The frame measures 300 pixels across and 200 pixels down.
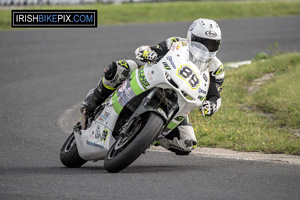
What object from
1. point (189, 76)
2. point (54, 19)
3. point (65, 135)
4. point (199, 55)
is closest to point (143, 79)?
point (189, 76)

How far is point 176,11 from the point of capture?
2144 centimetres

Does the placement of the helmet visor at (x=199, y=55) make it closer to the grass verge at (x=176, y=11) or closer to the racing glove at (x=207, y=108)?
the racing glove at (x=207, y=108)

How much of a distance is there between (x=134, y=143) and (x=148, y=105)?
42 cm

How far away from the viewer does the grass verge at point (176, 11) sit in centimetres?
2031

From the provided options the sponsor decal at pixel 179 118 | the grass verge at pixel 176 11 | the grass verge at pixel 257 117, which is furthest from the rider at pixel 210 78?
the grass verge at pixel 176 11

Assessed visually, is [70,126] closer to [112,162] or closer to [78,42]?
[112,162]

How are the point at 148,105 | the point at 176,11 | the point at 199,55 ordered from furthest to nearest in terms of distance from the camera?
A: the point at 176,11 < the point at 199,55 < the point at 148,105

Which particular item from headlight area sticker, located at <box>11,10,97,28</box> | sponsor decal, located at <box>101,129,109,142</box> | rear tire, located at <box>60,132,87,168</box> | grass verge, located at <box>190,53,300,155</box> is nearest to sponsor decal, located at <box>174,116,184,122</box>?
sponsor decal, located at <box>101,129,109,142</box>

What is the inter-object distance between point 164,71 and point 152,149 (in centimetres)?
247

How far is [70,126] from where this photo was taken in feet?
32.9

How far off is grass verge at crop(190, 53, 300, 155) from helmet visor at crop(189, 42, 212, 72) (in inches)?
73.9

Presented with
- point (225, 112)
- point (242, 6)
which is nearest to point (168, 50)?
point (225, 112)

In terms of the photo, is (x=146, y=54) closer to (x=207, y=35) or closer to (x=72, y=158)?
(x=207, y=35)

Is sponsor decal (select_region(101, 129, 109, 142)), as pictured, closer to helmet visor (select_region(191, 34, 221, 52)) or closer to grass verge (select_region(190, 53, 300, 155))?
helmet visor (select_region(191, 34, 221, 52))
